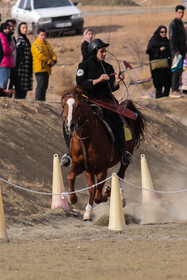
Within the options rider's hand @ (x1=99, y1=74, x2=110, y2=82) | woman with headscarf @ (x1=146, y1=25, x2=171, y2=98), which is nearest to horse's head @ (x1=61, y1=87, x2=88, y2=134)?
rider's hand @ (x1=99, y1=74, x2=110, y2=82)

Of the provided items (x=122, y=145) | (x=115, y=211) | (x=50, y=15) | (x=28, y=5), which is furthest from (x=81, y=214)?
(x=28, y=5)

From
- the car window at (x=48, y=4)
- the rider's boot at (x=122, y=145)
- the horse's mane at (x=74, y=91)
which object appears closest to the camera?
the horse's mane at (x=74, y=91)

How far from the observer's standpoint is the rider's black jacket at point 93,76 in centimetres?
1216

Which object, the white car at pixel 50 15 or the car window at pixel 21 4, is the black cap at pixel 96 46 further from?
the car window at pixel 21 4

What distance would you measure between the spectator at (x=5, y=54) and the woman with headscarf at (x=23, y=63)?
39 centimetres

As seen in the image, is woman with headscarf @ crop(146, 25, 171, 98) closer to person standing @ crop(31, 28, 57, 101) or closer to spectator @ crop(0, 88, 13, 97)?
person standing @ crop(31, 28, 57, 101)

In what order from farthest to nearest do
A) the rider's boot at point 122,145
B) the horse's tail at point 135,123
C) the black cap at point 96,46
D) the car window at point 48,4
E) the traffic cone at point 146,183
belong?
1. the car window at point 48,4
2. the traffic cone at point 146,183
3. the horse's tail at point 135,123
4. the rider's boot at point 122,145
5. the black cap at point 96,46

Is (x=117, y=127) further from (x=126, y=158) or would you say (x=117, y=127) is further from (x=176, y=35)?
(x=176, y=35)

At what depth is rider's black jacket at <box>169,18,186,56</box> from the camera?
21.5 metres

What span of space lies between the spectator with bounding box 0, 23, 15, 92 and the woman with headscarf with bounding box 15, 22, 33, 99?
394 millimetres

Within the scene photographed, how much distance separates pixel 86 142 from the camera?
1176cm

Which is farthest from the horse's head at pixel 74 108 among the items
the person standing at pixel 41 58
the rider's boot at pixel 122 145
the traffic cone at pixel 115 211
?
the person standing at pixel 41 58

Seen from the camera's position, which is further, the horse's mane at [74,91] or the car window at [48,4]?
the car window at [48,4]

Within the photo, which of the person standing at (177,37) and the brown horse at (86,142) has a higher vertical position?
the person standing at (177,37)
